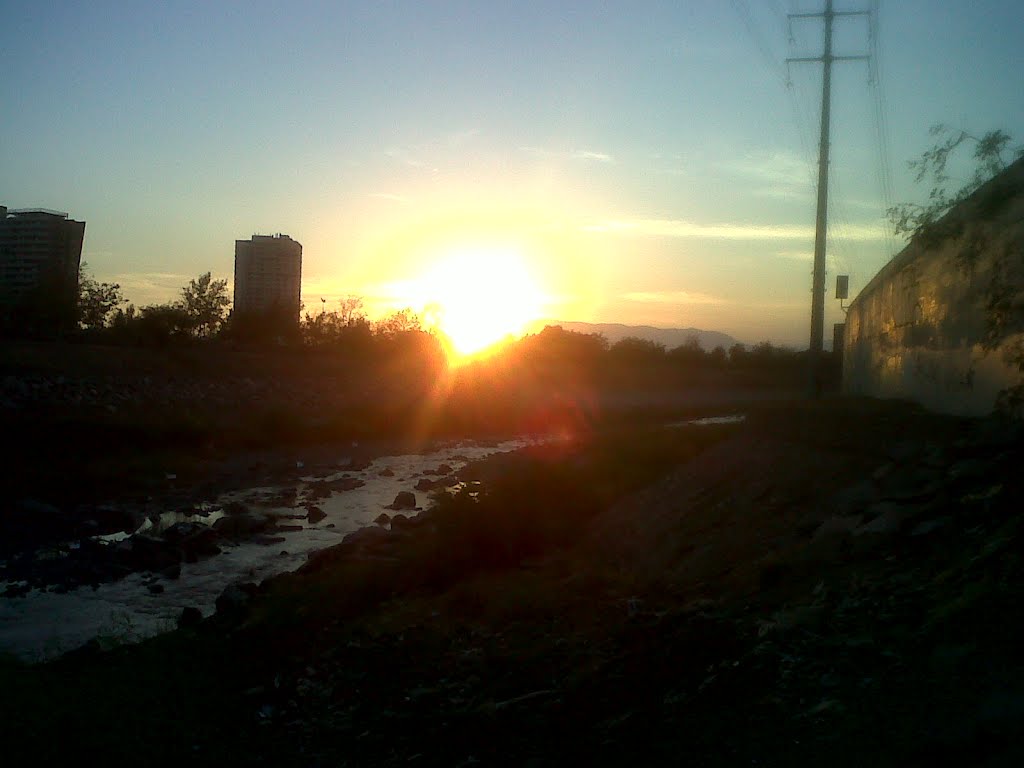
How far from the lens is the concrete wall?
950 centimetres

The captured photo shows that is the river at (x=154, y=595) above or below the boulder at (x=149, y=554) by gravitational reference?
below

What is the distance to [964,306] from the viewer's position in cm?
1118

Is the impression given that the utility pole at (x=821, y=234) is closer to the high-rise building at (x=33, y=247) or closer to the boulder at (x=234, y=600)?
the boulder at (x=234, y=600)

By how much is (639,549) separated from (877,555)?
5.58m

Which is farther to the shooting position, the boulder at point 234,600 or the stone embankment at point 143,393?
the stone embankment at point 143,393

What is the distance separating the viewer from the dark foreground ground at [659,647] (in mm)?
5645

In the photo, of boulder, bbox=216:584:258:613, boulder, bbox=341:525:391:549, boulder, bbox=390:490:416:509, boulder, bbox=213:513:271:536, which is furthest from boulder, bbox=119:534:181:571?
boulder, bbox=390:490:416:509

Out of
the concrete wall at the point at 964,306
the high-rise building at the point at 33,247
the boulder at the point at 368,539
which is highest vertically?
the high-rise building at the point at 33,247

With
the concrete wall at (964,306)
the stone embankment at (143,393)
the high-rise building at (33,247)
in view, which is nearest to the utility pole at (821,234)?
the concrete wall at (964,306)

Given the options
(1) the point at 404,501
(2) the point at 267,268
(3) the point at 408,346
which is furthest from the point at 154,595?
(2) the point at 267,268

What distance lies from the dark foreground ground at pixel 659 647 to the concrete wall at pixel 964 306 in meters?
0.58

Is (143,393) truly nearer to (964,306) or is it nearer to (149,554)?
(149,554)

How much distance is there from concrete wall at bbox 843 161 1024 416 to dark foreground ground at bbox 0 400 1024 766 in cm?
58

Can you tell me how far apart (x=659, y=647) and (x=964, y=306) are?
6137 mm
